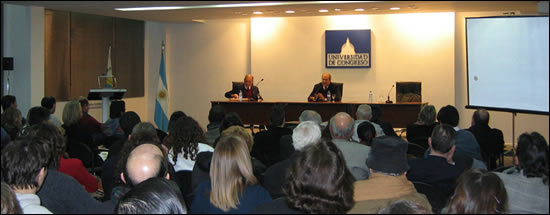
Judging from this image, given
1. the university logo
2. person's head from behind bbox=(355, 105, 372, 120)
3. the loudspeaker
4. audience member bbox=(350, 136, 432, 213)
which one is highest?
the university logo

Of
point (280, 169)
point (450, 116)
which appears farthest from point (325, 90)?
point (280, 169)

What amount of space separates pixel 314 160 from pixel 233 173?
636mm

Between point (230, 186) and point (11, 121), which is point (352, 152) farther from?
point (11, 121)

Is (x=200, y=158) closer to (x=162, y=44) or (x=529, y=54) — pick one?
(x=529, y=54)

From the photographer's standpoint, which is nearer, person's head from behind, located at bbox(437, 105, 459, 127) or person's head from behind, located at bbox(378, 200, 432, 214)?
person's head from behind, located at bbox(378, 200, 432, 214)

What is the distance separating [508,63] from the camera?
19.2 feet

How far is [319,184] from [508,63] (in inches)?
158

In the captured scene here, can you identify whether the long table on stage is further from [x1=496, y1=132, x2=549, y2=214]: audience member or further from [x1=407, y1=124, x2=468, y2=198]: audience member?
[x1=496, y1=132, x2=549, y2=214]: audience member

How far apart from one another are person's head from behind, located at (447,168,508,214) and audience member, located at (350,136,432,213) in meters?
0.49

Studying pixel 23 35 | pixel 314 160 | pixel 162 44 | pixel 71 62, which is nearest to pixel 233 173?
pixel 314 160

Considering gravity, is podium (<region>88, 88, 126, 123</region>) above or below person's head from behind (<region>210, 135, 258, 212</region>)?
above

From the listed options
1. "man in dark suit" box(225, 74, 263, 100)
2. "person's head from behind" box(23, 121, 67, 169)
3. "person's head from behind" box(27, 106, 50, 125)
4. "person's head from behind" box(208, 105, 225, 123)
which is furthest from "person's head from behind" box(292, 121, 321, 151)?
"man in dark suit" box(225, 74, 263, 100)

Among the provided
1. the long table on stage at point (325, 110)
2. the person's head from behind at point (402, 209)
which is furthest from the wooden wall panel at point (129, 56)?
the person's head from behind at point (402, 209)

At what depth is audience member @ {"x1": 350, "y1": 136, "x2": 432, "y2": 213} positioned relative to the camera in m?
3.21
